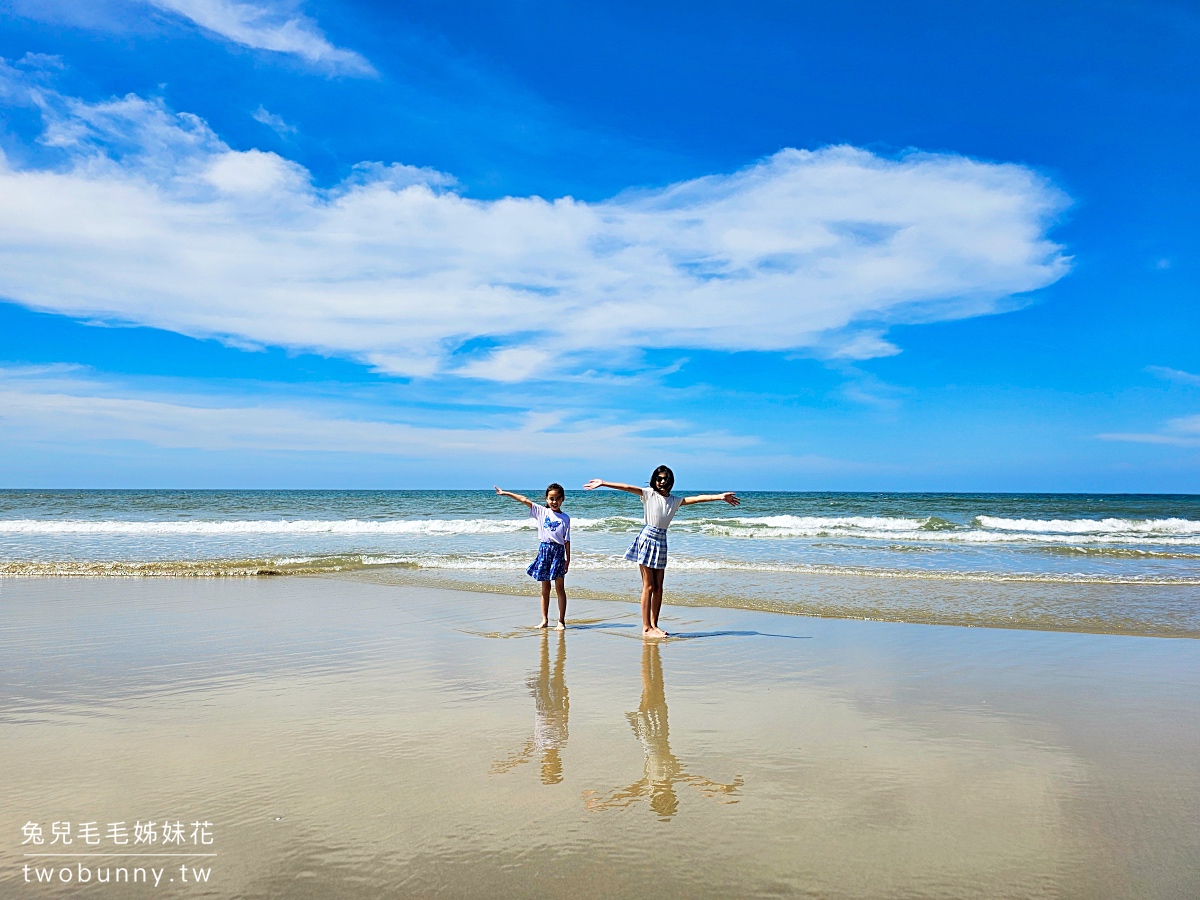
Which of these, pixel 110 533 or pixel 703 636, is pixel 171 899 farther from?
pixel 110 533

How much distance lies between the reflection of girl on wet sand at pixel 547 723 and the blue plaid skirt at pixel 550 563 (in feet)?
5.20

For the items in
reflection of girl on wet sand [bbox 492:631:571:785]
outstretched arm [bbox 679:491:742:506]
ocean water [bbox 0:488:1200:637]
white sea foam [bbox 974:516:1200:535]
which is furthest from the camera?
white sea foam [bbox 974:516:1200:535]

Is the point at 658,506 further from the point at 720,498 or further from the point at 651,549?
the point at 720,498

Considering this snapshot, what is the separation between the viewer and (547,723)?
517 cm

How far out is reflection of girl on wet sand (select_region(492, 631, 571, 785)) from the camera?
4277mm

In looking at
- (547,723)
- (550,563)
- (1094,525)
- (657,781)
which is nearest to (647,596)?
(550,563)

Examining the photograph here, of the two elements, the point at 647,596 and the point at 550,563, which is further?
the point at 550,563

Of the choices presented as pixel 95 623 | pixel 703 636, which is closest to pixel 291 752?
pixel 703 636

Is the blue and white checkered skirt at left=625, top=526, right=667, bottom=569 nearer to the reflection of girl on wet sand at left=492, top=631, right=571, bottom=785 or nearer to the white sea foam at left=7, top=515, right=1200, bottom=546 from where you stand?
the reflection of girl on wet sand at left=492, top=631, right=571, bottom=785

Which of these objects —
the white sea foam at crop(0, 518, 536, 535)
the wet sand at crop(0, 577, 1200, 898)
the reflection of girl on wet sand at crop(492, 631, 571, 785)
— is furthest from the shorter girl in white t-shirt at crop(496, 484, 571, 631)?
the white sea foam at crop(0, 518, 536, 535)

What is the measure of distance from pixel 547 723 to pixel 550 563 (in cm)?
399

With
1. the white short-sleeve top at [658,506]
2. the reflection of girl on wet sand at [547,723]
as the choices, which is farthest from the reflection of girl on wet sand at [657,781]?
the white short-sleeve top at [658,506]

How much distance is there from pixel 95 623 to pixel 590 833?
8088mm

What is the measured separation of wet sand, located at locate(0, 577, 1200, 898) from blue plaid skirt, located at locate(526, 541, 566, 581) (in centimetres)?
108
